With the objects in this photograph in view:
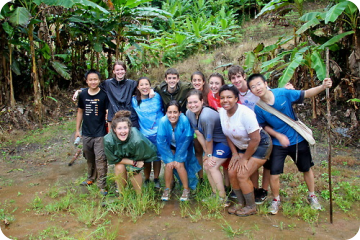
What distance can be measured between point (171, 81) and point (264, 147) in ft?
5.12

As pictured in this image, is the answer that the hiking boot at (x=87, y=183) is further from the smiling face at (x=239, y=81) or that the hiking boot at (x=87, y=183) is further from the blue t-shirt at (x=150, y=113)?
the smiling face at (x=239, y=81)

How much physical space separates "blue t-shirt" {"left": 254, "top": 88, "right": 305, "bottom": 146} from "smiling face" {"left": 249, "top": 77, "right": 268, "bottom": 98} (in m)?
0.18

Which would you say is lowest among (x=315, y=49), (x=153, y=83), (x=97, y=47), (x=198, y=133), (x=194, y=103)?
(x=198, y=133)

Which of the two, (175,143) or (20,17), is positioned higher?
(20,17)

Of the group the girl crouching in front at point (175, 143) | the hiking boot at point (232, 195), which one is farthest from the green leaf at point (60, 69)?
the hiking boot at point (232, 195)

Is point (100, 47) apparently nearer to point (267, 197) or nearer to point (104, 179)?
point (104, 179)

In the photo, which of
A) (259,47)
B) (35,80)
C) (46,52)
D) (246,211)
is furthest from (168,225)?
(46,52)

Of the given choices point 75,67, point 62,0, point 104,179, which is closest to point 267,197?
point 104,179

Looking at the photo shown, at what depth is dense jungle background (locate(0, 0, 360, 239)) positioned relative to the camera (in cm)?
382

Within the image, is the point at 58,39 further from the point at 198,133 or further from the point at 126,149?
the point at 198,133

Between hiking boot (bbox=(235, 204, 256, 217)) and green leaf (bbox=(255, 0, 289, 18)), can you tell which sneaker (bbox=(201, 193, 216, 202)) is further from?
green leaf (bbox=(255, 0, 289, 18))

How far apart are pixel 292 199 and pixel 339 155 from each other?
2.26 m

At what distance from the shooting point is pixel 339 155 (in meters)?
6.04

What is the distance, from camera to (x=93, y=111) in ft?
15.7
